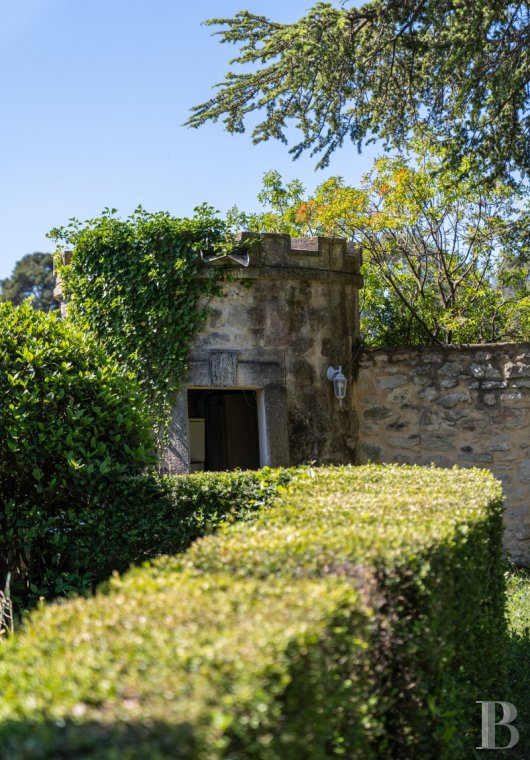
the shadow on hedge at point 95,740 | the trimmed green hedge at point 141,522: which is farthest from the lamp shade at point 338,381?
the shadow on hedge at point 95,740

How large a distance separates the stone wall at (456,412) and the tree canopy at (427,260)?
1486 mm

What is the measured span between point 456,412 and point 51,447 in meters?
5.22

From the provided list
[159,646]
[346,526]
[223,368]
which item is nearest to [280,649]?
[159,646]

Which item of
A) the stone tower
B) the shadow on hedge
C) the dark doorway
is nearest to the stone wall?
the stone tower

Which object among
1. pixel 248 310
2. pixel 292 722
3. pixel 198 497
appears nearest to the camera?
pixel 292 722

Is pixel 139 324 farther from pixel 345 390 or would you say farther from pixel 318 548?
pixel 318 548

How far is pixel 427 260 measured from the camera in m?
13.0

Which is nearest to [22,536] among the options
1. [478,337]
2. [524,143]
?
[524,143]

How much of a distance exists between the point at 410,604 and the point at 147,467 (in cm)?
359

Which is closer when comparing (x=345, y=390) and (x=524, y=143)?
(x=524, y=143)

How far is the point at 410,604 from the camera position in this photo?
3242 mm

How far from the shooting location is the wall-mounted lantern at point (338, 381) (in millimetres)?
9672

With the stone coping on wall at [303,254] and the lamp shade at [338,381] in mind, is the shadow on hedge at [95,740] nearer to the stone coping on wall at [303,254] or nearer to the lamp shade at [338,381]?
the stone coping on wall at [303,254]

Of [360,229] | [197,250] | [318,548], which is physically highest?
[360,229]
